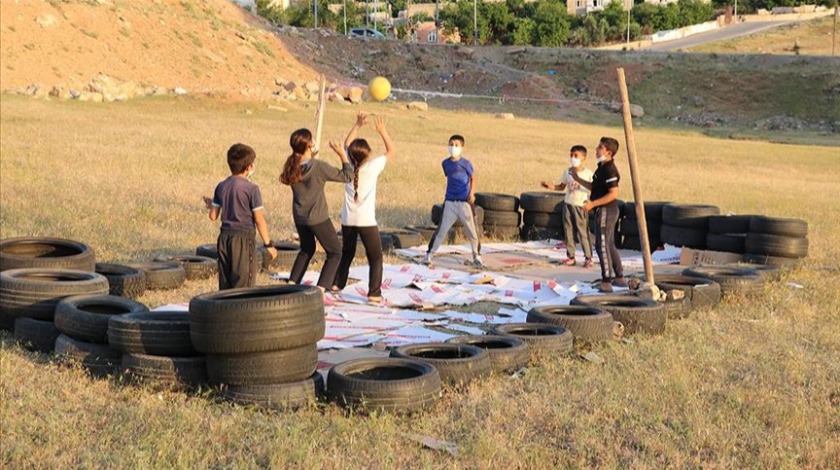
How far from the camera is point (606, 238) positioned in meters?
13.9

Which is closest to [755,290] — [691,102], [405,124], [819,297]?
[819,297]

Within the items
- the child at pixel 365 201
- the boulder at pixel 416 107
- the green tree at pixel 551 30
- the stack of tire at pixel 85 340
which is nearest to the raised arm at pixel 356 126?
the child at pixel 365 201

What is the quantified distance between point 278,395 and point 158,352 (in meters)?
1.20

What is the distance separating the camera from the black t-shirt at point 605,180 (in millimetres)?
13766

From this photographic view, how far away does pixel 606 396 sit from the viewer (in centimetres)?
835

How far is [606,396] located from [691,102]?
7540cm

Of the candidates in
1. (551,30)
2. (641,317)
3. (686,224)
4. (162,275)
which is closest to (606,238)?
(641,317)

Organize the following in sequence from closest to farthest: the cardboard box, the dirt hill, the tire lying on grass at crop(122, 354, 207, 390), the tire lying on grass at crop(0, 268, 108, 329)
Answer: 1. the tire lying on grass at crop(122, 354, 207, 390)
2. the tire lying on grass at crop(0, 268, 108, 329)
3. the cardboard box
4. the dirt hill

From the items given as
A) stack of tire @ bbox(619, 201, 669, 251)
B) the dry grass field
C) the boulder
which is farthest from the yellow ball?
the boulder

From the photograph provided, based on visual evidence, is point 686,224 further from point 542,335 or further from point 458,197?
point 542,335

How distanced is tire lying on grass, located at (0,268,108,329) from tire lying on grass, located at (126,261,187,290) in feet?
7.05

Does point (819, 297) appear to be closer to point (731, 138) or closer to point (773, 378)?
point (773, 378)

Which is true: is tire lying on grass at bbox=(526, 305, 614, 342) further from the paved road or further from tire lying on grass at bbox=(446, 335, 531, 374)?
the paved road

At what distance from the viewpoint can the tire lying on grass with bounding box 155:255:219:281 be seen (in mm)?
13531
